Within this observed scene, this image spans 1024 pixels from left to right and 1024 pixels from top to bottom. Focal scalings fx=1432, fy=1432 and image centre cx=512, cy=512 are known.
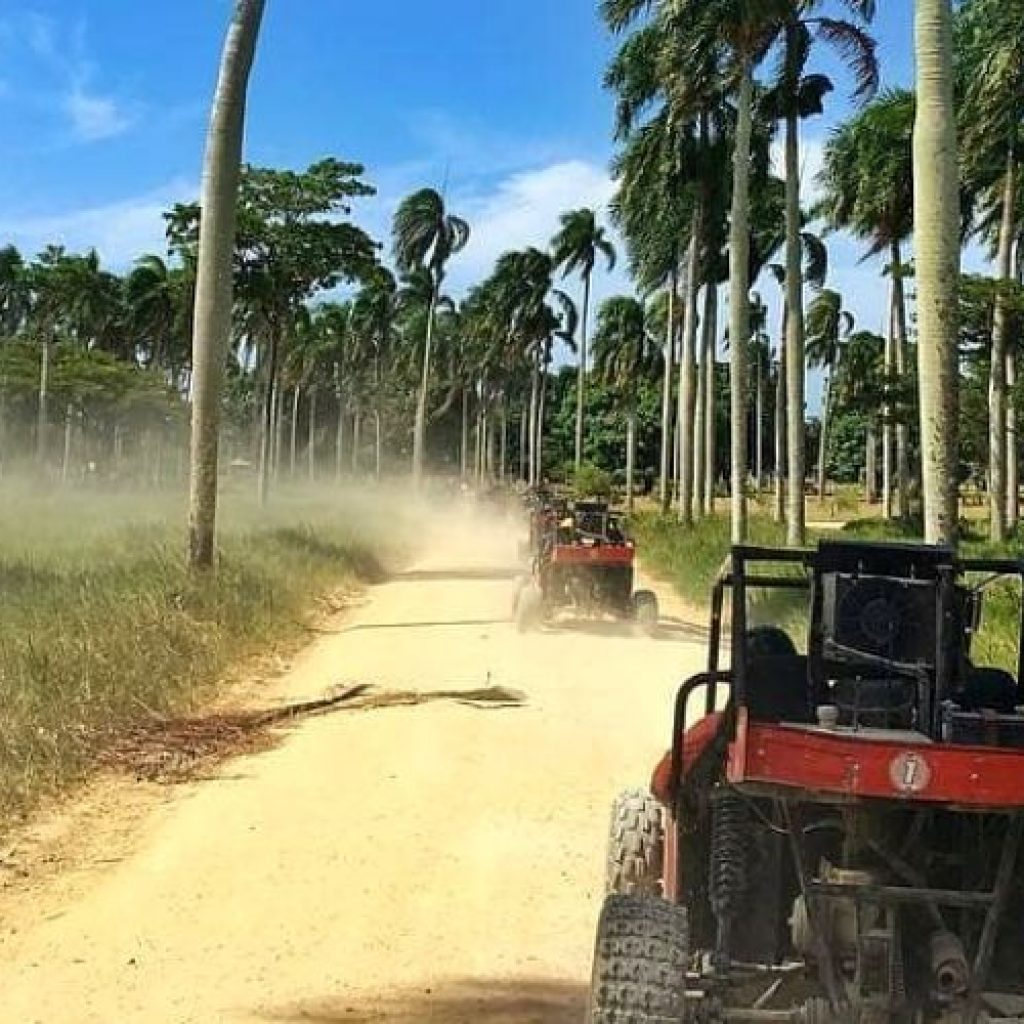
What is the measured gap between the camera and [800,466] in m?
30.1

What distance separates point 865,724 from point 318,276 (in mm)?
31609

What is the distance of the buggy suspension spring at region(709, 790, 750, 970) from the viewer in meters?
4.38

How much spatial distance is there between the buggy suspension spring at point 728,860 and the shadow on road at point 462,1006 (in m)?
1.42

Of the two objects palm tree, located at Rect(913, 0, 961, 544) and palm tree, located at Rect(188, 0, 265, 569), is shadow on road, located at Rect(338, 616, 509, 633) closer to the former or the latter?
palm tree, located at Rect(188, 0, 265, 569)

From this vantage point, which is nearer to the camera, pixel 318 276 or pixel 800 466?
pixel 800 466

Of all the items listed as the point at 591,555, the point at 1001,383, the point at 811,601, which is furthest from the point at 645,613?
the point at 1001,383

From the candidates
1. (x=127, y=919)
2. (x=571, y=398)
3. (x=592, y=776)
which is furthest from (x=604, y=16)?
(x=571, y=398)

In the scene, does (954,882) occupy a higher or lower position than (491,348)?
lower

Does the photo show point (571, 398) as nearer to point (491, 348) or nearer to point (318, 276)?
point (491, 348)

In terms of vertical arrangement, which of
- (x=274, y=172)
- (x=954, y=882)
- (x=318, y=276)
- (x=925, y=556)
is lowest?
(x=954, y=882)

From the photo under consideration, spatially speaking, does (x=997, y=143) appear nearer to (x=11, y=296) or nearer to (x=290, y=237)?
(x=290, y=237)

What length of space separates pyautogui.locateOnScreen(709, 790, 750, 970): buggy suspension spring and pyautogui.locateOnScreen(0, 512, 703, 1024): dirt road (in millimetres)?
1472

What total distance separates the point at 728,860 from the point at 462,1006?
181 centimetres

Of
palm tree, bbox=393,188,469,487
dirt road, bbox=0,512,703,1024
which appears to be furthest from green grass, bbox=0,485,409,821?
palm tree, bbox=393,188,469,487
